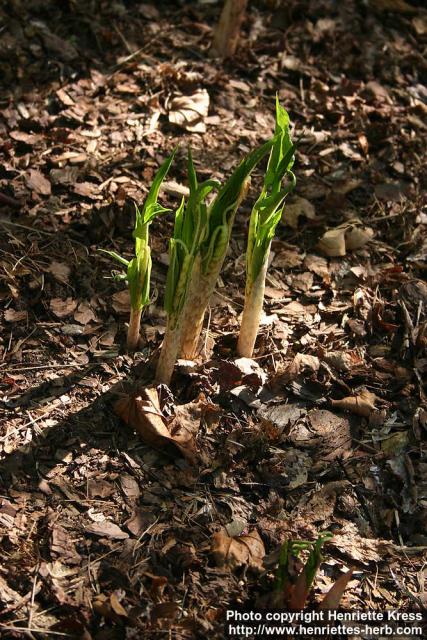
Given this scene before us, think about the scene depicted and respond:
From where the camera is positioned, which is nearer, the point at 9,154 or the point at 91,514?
the point at 91,514

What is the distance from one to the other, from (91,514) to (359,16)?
136 inches

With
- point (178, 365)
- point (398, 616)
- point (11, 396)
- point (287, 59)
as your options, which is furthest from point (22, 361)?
point (287, 59)

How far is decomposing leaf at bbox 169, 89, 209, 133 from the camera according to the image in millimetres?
3500

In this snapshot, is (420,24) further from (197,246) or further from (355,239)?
(197,246)

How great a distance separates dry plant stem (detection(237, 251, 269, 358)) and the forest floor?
0.28 ft

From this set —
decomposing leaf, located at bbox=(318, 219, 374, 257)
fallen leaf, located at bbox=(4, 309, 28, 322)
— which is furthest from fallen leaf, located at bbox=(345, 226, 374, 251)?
fallen leaf, located at bbox=(4, 309, 28, 322)

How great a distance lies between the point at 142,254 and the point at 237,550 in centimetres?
98

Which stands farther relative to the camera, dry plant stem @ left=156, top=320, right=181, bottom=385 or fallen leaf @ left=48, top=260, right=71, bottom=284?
fallen leaf @ left=48, top=260, right=71, bottom=284

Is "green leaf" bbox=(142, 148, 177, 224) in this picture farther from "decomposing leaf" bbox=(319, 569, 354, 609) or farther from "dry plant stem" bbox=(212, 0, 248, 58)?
"dry plant stem" bbox=(212, 0, 248, 58)

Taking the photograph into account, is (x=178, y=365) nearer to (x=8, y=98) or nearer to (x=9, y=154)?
(x=9, y=154)

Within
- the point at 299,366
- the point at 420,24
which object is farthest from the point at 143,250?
the point at 420,24

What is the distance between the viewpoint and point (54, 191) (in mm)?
3131

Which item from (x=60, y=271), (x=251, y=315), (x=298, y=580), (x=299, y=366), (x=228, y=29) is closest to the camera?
(x=298, y=580)

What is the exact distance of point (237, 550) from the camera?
2.19 meters
